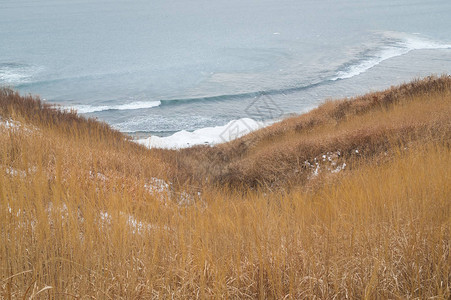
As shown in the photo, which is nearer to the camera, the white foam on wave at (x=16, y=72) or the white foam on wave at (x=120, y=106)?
the white foam on wave at (x=120, y=106)

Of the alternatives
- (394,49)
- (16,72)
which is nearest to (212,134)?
(16,72)

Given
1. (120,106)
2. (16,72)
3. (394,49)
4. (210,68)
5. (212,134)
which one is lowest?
(212,134)

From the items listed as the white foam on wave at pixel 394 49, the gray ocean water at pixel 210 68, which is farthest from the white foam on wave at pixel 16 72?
the white foam on wave at pixel 394 49

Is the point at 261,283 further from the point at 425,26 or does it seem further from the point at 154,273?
the point at 425,26

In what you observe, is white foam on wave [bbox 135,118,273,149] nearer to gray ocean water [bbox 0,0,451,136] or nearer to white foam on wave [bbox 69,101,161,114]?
gray ocean water [bbox 0,0,451,136]

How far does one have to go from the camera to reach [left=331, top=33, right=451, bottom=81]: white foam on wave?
34.8 m

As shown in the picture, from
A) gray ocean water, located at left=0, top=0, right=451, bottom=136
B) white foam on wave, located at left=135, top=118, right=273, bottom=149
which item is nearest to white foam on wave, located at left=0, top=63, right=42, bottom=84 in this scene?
gray ocean water, located at left=0, top=0, right=451, bottom=136

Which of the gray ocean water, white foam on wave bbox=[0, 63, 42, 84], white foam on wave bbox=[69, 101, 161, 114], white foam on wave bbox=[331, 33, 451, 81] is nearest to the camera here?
white foam on wave bbox=[69, 101, 161, 114]

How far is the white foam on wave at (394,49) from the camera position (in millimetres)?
34781

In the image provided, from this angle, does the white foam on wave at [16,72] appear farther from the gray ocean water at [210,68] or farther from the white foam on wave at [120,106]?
the white foam on wave at [120,106]

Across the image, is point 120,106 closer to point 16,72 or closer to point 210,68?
point 210,68

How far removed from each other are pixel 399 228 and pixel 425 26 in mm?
66985

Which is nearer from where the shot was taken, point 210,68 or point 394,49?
point 210,68

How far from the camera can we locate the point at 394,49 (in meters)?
41.9
